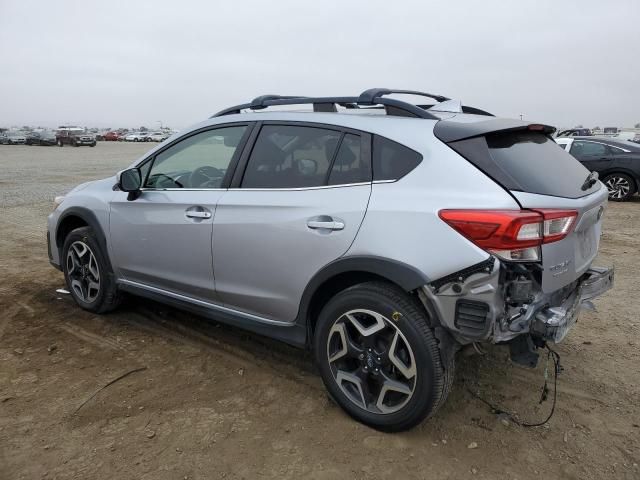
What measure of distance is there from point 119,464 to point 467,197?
2.12 metres

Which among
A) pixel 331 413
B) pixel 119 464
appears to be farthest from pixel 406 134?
pixel 119 464

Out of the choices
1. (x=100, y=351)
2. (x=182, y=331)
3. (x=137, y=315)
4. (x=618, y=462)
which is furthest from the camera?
(x=137, y=315)

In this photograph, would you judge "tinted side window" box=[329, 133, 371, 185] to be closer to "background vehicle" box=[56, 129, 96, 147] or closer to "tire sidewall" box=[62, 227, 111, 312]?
"tire sidewall" box=[62, 227, 111, 312]

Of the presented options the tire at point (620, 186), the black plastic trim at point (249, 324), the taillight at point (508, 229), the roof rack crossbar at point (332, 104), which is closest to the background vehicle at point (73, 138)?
the tire at point (620, 186)

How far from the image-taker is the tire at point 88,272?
426cm

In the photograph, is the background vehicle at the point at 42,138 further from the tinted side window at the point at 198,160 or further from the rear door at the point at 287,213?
the rear door at the point at 287,213

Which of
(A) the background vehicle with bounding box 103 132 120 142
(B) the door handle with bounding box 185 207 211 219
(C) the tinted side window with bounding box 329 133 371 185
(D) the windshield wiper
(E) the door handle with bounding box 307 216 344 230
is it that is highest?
(C) the tinted side window with bounding box 329 133 371 185

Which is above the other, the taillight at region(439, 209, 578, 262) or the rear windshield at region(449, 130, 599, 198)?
the rear windshield at region(449, 130, 599, 198)

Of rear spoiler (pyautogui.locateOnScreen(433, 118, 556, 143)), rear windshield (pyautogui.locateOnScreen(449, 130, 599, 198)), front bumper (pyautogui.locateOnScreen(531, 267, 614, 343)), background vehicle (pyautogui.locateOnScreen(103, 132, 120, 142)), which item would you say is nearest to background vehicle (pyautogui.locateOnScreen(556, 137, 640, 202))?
front bumper (pyautogui.locateOnScreen(531, 267, 614, 343))

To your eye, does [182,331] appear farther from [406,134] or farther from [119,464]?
[406,134]

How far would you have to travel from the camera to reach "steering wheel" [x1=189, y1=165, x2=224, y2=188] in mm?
3451

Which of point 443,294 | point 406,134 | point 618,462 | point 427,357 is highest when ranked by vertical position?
point 406,134

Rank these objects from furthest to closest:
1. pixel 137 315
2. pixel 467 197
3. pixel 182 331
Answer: pixel 137 315
pixel 182 331
pixel 467 197

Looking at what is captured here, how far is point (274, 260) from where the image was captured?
9.94 ft
